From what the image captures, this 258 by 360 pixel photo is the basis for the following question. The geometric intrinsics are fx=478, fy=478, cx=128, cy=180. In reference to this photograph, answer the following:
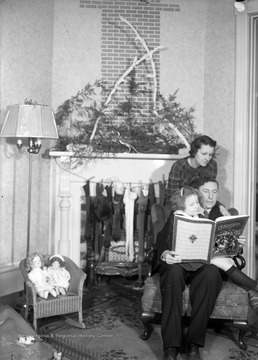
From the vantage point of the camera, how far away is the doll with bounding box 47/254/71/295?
345 centimetres

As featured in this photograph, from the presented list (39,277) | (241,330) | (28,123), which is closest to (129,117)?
(28,123)

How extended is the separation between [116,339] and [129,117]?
221 cm

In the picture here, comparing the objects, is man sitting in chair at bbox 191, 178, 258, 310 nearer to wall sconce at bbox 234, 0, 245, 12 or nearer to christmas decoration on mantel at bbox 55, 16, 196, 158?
christmas decoration on mantel at bbox 55, 16, 196, 158

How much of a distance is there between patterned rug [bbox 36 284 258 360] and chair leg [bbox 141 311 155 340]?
0.04m

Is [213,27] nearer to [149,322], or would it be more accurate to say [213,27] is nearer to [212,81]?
[212,81]

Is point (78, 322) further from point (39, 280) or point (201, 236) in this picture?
point (201, 236)

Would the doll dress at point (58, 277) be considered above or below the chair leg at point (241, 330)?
above

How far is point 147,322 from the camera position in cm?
309

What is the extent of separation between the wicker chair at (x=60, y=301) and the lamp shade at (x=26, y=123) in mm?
975

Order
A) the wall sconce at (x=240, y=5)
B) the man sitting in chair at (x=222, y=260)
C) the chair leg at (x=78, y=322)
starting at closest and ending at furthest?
the man sitting in chair at (x=222, y=260) < the chair leg at (x=78, y=322) < the wall sconce at (x=240, y=5)

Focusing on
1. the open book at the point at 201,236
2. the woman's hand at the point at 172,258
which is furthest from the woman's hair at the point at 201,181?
the woman's hand at the point at 172,258

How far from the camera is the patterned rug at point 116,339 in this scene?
2889mm

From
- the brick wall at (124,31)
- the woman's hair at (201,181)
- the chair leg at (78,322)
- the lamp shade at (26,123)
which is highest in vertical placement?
the brick wall at (124,31)

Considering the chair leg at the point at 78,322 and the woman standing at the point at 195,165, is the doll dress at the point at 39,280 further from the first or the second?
the woman standing at the point at 195,165
